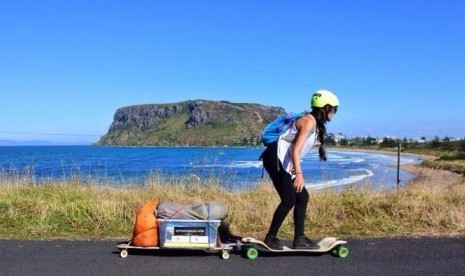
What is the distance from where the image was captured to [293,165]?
6055 mm

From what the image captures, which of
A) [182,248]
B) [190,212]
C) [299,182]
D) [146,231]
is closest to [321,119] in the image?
[299,182]

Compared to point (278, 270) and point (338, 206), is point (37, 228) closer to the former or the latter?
point (278, 270)

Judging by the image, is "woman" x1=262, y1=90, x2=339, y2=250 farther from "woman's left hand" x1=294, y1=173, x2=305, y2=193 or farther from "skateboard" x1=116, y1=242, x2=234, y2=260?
"skateboard" x1=116, y1=242, x2=234, y2=260

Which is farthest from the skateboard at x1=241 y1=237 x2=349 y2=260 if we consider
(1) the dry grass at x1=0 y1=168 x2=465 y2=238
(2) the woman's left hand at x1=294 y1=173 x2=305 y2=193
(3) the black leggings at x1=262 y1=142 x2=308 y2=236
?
(1) the dry grass at x1=0 y1=168 x2=465 y2=238

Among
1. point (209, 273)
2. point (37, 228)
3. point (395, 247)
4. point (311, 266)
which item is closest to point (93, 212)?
point (37, 228)

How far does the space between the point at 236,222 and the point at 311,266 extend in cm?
246

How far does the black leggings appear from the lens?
6160 millimetres

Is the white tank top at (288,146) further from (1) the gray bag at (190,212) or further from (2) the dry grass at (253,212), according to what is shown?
(2) the dry grass at (253,212)

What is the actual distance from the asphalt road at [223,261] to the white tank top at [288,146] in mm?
1102

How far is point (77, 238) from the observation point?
720 centimetres

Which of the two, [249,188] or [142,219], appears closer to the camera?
[142,219]

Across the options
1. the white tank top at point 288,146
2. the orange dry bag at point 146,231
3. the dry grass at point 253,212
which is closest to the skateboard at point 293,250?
the white tank top at point 288,146

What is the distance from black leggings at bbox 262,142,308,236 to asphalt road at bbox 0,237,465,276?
0.38 meters

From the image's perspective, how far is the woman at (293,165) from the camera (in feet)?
20.1
